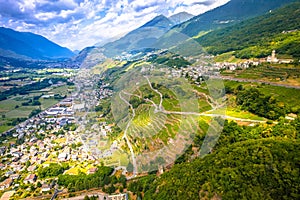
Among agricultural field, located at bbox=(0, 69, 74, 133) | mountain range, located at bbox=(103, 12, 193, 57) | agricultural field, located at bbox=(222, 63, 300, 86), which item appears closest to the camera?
mountain range, located at bbox=(103, 12, 193, 57)

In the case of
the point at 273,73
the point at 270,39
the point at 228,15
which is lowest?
the point at 273,73

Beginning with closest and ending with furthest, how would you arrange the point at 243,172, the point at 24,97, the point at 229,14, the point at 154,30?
the point at 243,172 < the point at 154,30 < the point at 24,97 < the point at 229,14

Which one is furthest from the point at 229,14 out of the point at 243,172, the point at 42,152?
the point at 243,172

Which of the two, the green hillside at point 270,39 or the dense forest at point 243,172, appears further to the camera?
the green hillside at point 270,39

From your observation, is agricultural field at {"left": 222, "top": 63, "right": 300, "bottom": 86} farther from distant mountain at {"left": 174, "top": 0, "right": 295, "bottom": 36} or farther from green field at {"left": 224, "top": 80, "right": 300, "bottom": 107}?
distant mountain at {"left": 174, "top": 0, "right": 295, "bottom": 36}

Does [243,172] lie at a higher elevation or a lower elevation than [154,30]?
lower

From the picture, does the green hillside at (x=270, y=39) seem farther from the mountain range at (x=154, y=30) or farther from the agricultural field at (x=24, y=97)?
the agricultural field at (x=24, y=97)

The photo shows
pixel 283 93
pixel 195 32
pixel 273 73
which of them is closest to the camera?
pixel 283 93

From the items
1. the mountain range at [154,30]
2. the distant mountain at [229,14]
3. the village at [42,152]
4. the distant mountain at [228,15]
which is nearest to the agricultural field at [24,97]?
the village at [42,152]

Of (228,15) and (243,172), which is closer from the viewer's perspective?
(243,172)

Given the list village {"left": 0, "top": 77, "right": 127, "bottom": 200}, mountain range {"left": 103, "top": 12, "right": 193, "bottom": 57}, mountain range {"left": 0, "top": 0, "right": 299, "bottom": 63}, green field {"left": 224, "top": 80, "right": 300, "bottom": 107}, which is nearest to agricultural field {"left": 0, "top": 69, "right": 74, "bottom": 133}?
village {"left": 0, "top": 77, "right": 127, "bottom": 200}

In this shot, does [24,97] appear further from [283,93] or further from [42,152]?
[283,93]

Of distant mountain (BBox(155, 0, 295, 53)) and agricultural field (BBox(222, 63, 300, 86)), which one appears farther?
distant mountain (BBox(155, 0, 295, 53))

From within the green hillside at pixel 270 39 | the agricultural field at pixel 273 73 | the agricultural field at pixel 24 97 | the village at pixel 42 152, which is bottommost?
the village at pixel 42 152
